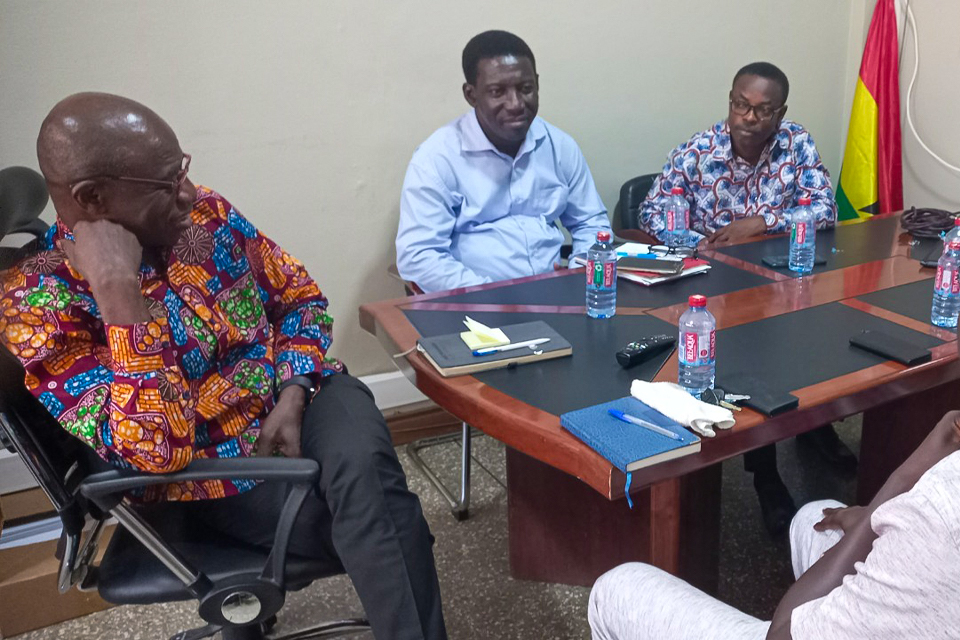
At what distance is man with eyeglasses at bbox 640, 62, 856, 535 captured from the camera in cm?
262

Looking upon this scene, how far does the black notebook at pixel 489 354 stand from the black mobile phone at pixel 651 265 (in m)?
0.50

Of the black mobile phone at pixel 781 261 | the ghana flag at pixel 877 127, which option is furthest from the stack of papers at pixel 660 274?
the ghana flag at pixel 877 127

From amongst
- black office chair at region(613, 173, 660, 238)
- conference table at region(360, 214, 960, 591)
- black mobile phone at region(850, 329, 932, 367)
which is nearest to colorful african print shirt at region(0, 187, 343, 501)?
conference table at region(360, 214, 960, 591)

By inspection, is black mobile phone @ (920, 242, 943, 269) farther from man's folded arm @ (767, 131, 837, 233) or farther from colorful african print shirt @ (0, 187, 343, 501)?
colorful african print shirt @ (0, 187, 343, 501)

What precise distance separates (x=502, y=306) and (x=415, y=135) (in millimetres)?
1126

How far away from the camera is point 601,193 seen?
322cm

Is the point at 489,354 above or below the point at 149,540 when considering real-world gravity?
above

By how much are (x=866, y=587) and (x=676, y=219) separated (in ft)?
6.86

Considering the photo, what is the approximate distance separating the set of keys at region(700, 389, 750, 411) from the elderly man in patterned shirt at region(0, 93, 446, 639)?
578mm

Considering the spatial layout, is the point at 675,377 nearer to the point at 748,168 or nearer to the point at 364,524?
the point at 364,524

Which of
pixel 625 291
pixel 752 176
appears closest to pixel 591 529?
pixel 625 291

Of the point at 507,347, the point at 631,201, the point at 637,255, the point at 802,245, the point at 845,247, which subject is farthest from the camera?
the point at 631,201

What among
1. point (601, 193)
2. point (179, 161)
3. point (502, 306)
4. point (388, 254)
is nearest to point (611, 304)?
point (502, 306)

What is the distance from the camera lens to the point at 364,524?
138cm
